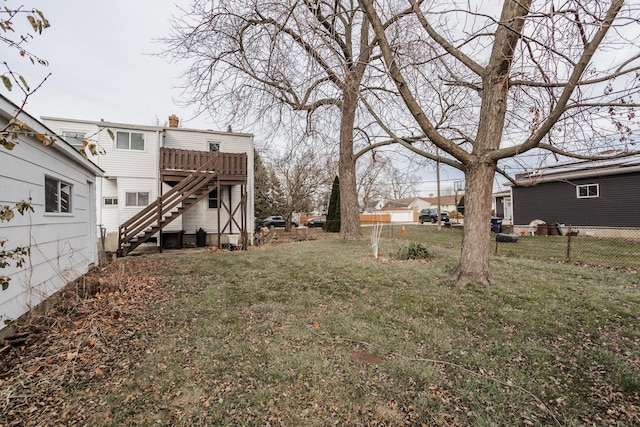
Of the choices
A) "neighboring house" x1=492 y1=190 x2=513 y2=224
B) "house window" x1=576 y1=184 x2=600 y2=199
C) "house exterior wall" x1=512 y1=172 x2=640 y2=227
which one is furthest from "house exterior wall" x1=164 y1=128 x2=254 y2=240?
"neighboring house" x1=492 y1=190 x2=513 y2=224

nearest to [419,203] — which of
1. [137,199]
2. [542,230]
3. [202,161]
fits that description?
[542,230]

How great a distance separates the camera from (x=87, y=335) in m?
3.51

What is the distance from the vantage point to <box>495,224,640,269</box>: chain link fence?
328 inches

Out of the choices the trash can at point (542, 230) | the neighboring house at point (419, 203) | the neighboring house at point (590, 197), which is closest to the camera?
the neighboring house at point (590, 197)

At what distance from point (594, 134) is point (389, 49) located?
11.3ft

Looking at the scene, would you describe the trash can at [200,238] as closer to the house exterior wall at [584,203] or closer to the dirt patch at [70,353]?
the dirt patch at [70,353]

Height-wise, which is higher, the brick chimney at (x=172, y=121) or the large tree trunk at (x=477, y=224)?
the brick chimney at (x=172, y=121)

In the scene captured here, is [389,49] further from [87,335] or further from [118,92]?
[118,92]

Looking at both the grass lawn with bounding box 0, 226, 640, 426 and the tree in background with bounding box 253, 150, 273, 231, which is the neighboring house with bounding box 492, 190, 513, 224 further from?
the grass lawn with bounding box 0, 226, 640, 426

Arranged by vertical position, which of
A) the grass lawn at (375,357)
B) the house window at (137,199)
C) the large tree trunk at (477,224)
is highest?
the house window at (137,199)

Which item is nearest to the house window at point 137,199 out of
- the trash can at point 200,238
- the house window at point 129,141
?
the house window at point 129,141

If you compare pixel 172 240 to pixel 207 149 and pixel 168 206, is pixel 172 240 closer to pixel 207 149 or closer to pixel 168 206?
pixel 168 206

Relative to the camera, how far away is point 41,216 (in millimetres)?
4445

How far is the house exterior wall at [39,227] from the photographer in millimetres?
3543
